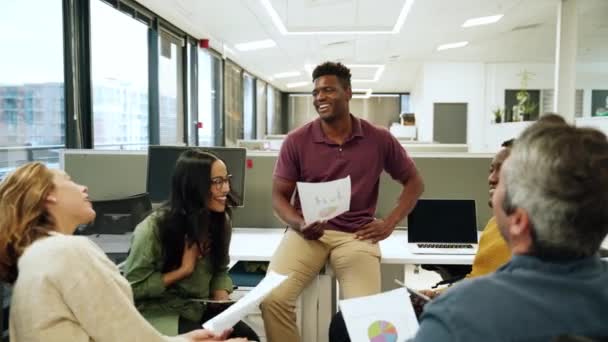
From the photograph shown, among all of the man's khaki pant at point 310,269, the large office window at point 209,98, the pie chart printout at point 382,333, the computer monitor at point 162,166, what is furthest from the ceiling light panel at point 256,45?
the pie chart printout at point 382,333

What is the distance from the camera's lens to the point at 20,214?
3.67 feet

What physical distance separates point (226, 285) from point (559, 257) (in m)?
1.32

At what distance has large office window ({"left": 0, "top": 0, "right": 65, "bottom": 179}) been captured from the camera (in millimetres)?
3191

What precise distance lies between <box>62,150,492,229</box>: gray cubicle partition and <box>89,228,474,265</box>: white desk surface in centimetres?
23

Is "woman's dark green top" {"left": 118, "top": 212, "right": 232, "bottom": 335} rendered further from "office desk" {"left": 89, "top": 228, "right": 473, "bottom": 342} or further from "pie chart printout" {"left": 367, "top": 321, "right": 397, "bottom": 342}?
"pie chart printout" {"left": 367, "top": 321, "right": 397, "bottom": 342}

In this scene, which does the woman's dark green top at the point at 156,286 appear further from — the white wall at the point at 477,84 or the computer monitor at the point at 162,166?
the white wall at the point at 477,84

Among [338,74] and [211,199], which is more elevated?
[338,74]

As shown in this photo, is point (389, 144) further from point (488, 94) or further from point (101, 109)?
point (488, 94)

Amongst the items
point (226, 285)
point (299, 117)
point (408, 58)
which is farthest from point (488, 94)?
point (226, 285)

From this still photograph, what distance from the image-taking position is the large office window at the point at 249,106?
10.6 metres

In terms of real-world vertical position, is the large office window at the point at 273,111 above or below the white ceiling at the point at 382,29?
below

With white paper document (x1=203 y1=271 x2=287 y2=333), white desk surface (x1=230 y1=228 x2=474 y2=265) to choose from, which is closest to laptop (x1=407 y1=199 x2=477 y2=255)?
white desk surface (x1=230 y1=228 x2=474 y2=265)

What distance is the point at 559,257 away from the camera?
75 cm

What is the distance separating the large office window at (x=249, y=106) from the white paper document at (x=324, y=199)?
8.47m
